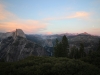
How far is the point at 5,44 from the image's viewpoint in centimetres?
19738

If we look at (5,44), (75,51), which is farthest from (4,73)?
(5,44)

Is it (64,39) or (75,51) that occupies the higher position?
(64,39)

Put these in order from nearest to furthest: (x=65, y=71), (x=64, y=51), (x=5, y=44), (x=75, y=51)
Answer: (x=65, y=71) < (x=64, y=51) < (x=75, y=51) < (x=5, y=44)

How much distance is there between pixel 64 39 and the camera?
4716 centimetres

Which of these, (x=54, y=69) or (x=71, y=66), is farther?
(x=71, y=66)

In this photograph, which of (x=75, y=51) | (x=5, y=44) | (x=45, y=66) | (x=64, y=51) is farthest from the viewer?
(x=5, y=44)

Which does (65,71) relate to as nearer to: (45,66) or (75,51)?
(45,66)

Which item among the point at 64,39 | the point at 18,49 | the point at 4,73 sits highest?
the point at 64,39

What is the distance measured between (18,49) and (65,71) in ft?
513

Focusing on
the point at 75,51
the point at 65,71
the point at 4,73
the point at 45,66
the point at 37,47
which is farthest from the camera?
the point at 37,47

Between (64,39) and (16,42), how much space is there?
143 meters

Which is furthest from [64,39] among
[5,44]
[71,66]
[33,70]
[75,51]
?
[5,44]

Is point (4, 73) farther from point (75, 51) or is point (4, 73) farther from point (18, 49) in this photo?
point (18, 49)

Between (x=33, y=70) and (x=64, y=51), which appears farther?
(x=64, y=51)
